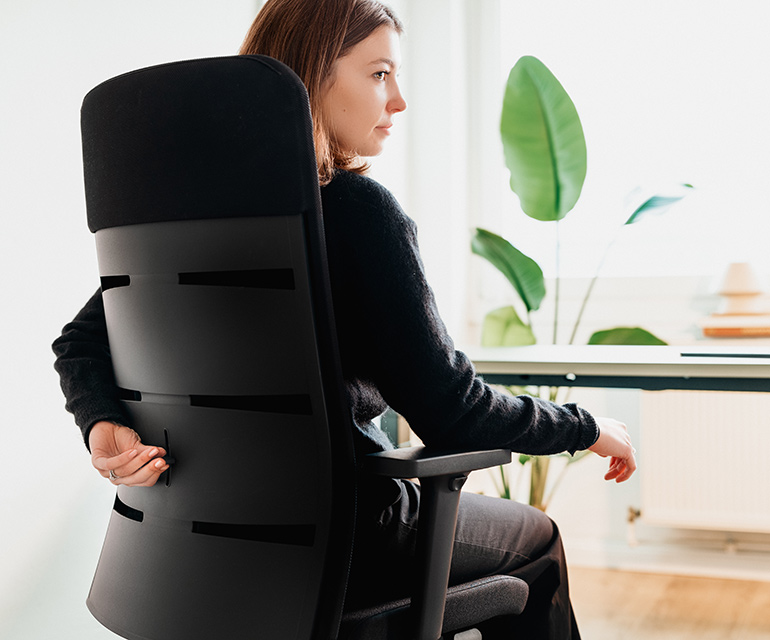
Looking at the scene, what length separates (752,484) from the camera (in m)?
2.41

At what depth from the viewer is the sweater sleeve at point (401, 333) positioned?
30.4 inches

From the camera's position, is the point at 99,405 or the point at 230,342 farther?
the point at 99,405

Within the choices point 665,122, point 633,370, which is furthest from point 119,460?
point 665,122

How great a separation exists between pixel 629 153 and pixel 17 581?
218cm

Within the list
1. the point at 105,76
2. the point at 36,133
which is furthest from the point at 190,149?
the point at 105,76

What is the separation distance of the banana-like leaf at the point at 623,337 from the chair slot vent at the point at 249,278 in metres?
1.66

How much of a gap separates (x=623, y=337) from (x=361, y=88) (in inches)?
59.6

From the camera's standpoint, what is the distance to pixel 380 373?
2.68ft

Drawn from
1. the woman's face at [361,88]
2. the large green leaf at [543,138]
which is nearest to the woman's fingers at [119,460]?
the woman's face at [361,88]

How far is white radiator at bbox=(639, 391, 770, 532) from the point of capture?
2.41m

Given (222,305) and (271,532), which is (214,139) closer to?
(222,305)

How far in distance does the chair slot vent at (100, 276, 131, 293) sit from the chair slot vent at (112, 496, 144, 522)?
228mm

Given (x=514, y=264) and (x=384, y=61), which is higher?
(x=384, y=61)

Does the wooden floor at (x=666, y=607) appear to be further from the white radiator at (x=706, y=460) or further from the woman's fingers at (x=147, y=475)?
the woman's fingers at (x=147, y=475)
